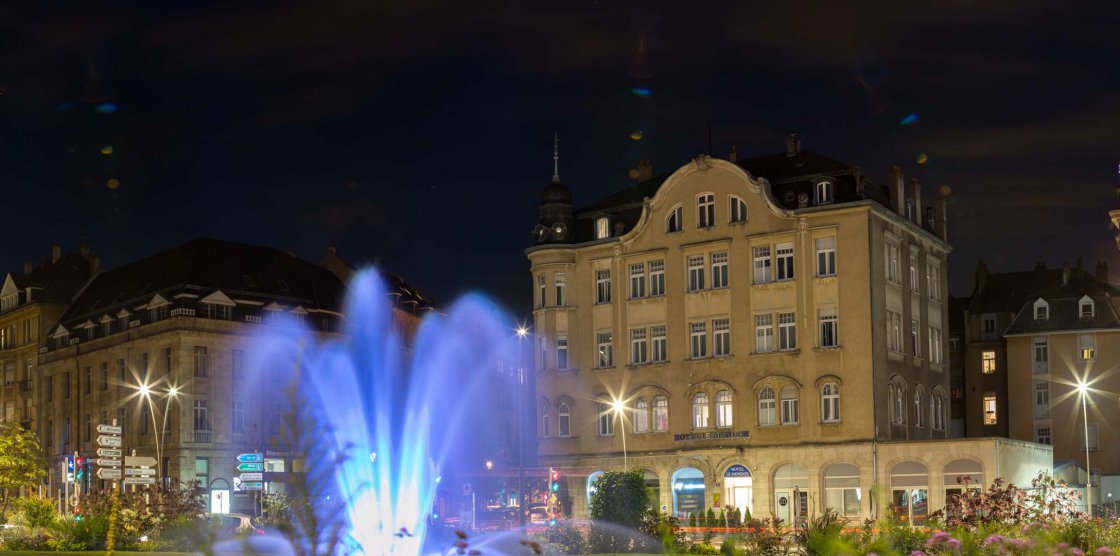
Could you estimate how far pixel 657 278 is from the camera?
263 ft

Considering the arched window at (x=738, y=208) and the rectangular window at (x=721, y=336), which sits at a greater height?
the arched window at (x=738, y=208)

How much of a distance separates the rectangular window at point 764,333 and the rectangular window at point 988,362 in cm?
3717

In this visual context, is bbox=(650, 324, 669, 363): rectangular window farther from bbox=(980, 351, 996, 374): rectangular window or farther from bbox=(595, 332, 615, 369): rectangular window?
bbox=(980, 351, 996, 374): rectangular window

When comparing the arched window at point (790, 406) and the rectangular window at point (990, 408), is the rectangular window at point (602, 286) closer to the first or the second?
the arched window at point (790, 406)

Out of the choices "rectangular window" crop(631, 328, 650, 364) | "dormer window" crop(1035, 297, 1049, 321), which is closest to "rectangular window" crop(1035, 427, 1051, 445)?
"dormer window" crop(1035, 297, 1049, 321)

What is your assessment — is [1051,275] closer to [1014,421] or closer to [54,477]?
[1014,421]

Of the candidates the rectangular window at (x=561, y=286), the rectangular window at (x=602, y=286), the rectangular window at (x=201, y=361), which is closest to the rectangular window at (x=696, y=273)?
the rectangular window at (x=602, y=286)

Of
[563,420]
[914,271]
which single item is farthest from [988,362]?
[563,420]

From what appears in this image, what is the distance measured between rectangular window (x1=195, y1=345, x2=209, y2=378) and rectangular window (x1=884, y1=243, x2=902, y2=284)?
140 feet

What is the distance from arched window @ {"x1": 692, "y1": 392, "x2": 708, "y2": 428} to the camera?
7762 centimetres

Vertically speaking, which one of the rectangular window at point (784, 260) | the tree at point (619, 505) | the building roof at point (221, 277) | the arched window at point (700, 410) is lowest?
the tree at point (619, 505)

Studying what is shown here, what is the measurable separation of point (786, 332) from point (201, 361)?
38502 mm

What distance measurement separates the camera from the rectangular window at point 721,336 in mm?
77438

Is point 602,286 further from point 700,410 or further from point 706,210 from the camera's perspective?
point 700,410
